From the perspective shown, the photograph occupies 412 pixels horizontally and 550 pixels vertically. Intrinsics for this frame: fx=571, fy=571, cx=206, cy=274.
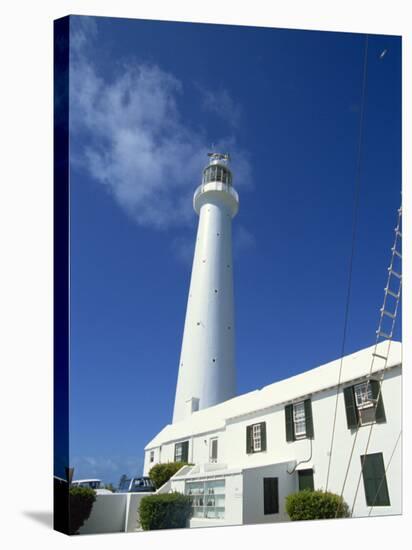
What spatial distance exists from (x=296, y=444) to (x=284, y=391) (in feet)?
5.96

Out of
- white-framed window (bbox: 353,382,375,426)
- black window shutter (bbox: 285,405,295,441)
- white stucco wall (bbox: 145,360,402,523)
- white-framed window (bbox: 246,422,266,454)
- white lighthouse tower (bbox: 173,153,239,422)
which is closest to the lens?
white stucco wall (bbox: 145,360,402,523)

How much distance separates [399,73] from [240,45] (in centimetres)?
426

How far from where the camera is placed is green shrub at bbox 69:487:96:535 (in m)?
11.2

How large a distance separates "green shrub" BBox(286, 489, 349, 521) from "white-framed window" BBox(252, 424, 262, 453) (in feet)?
10.1

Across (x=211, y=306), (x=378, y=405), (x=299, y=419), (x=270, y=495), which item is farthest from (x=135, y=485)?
(x=211, y=306)

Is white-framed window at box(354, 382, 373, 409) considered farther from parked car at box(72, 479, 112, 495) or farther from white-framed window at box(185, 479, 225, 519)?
parked car at box(72, 479, 112, 495)

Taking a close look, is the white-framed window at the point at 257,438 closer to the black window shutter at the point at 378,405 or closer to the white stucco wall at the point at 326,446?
the white stucco wall at the point at 326,446

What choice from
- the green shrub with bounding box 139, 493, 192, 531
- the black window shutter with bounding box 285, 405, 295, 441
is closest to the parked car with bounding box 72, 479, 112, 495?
the green shrub with bounding box 139, 493, 192, 531

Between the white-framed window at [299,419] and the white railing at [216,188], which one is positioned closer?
the white-framed window at [299,419]

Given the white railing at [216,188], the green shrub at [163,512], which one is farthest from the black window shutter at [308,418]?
the white railing at [216,188]

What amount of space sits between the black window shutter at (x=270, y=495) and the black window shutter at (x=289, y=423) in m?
1.41

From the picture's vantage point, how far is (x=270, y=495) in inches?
558

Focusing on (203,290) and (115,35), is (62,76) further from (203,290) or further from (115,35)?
(203,290)

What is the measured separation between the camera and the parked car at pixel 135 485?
572 inches
